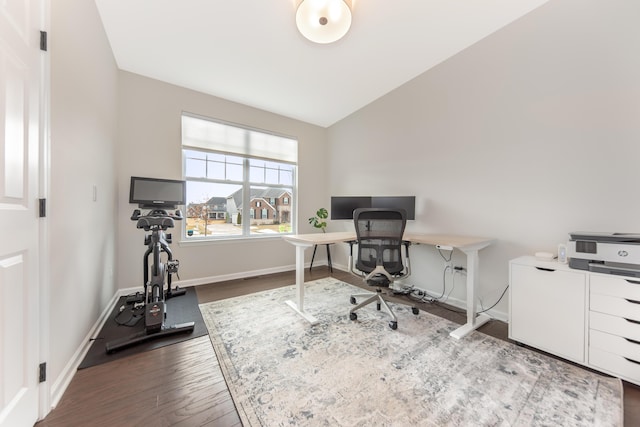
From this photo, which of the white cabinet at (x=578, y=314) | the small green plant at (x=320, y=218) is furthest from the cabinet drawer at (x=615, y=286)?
the small green plant at (x=320, y=218)

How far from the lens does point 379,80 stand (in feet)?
10.4

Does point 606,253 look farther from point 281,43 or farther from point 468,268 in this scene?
point 281,43

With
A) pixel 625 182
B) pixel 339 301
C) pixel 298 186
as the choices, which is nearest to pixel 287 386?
pixel 339 301

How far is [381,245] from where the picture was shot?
2.32 metres

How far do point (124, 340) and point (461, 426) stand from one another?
2.48 meters

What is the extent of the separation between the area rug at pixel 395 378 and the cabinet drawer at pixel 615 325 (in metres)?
0.33

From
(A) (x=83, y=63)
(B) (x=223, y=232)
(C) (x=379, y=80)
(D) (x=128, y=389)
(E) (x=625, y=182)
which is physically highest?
(C) (x=379, y=80)

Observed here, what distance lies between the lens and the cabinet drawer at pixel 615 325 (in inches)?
58.5

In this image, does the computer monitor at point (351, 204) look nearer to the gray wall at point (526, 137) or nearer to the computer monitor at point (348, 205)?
the computer monitor at point (348, 205)

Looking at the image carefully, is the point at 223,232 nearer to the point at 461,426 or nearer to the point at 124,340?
the point at 124,340

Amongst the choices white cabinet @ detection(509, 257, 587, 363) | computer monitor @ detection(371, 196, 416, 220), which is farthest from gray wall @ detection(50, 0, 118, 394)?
white cabinet @ detection(509, 257, 587, 363)

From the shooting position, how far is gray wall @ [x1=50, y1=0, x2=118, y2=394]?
4.46 ft

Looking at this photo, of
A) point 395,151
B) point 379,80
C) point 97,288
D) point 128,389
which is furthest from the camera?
point 395,151

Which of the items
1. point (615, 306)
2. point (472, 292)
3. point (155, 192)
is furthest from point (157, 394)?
point (615, 306)
